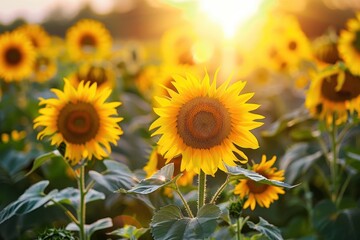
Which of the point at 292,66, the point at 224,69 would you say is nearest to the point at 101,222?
the point at 292,66

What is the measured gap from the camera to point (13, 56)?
18.3 feet

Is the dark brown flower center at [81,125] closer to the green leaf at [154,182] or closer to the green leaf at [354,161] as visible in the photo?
the green leaf at [154,182]

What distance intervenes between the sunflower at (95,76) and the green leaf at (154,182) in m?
2.60

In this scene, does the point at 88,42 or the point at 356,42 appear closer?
the point at 356,42

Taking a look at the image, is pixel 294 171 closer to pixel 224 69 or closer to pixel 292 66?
pixel 292 66

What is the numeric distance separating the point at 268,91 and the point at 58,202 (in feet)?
9.36

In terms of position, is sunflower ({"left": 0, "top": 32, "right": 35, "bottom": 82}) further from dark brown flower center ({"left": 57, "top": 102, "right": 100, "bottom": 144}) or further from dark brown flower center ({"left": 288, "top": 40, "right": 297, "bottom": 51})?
dark brown flower center ({"left": 57, "top": 102, "right": 100, "bottom": 144})

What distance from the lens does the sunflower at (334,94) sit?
3.18 meters

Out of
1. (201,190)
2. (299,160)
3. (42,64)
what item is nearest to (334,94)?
(299,160)

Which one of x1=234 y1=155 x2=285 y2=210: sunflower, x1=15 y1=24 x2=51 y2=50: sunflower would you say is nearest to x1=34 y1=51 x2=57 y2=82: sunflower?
x1=15 y1=24 x2=51 y2=50: sunflower

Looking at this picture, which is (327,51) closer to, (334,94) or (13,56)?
(334,94)

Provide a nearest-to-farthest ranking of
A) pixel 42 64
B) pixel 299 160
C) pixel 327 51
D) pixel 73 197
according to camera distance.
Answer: pixel 73 197 → pixel 299 160 → pixel 327 51 → pixel 42 64

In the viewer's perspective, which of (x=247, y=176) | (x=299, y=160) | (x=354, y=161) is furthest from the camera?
(x=299, y=160)

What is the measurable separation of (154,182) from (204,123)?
247 mm
